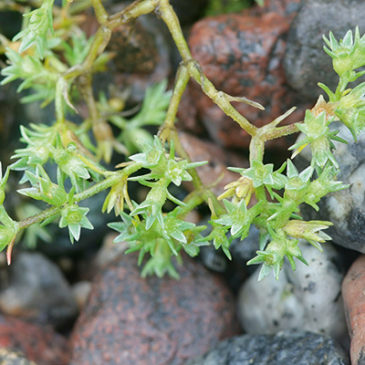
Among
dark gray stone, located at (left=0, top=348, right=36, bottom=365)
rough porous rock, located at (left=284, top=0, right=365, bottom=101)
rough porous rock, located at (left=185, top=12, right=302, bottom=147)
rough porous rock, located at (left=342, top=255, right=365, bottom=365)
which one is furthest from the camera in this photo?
rough porous rock, located at (left=185, top=12, right=302, bottom=147)

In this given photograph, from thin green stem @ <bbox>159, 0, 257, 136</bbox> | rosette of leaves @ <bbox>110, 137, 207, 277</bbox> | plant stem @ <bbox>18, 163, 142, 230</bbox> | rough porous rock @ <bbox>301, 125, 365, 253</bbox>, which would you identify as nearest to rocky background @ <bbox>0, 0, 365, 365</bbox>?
rough porous rock @ <bbox>301, 125, 365, 253</bbox>

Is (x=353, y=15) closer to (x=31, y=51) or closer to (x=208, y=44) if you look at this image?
(x=208, y=44)

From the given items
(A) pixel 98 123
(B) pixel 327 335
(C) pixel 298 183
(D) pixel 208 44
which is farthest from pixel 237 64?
(B) pixel 327 335

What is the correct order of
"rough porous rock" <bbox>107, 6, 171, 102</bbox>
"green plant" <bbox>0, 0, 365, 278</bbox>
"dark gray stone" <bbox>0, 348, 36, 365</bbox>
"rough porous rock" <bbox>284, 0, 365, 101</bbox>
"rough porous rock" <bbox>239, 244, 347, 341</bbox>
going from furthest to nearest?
1. "rough porous rock" <bbox>107, 6, 171, 102</bbox>
2. "dark gray stone" <bbox>0, 348, 36, 365</bbox>
3. "rough porous rock" <bbox>239, 244, 347, 341</bbox>
4. "rough porous rock" <bbox>284, 0, 365, 101</bbox>
5. "green plant" <bbox>0, 0, 365, 278</bbox>

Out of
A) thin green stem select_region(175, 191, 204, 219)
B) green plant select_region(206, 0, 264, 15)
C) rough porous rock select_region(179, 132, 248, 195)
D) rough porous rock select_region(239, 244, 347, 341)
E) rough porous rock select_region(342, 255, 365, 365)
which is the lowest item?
rough porous rock select_region(239, 244, 347, 341)

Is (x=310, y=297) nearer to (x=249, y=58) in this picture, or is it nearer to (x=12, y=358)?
(x=249, y=58)

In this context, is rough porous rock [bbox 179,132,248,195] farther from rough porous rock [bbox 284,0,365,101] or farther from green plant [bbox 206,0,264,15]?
green plant [bbox 206,0,264,15]

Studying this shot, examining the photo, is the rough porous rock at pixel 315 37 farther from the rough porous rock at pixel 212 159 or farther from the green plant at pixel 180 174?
the rough porous rock at pixel 212 159

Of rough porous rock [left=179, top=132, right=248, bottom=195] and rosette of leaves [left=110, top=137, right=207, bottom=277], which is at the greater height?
rosette of leaves [left=110, top=137, right=207, bottom=277]
